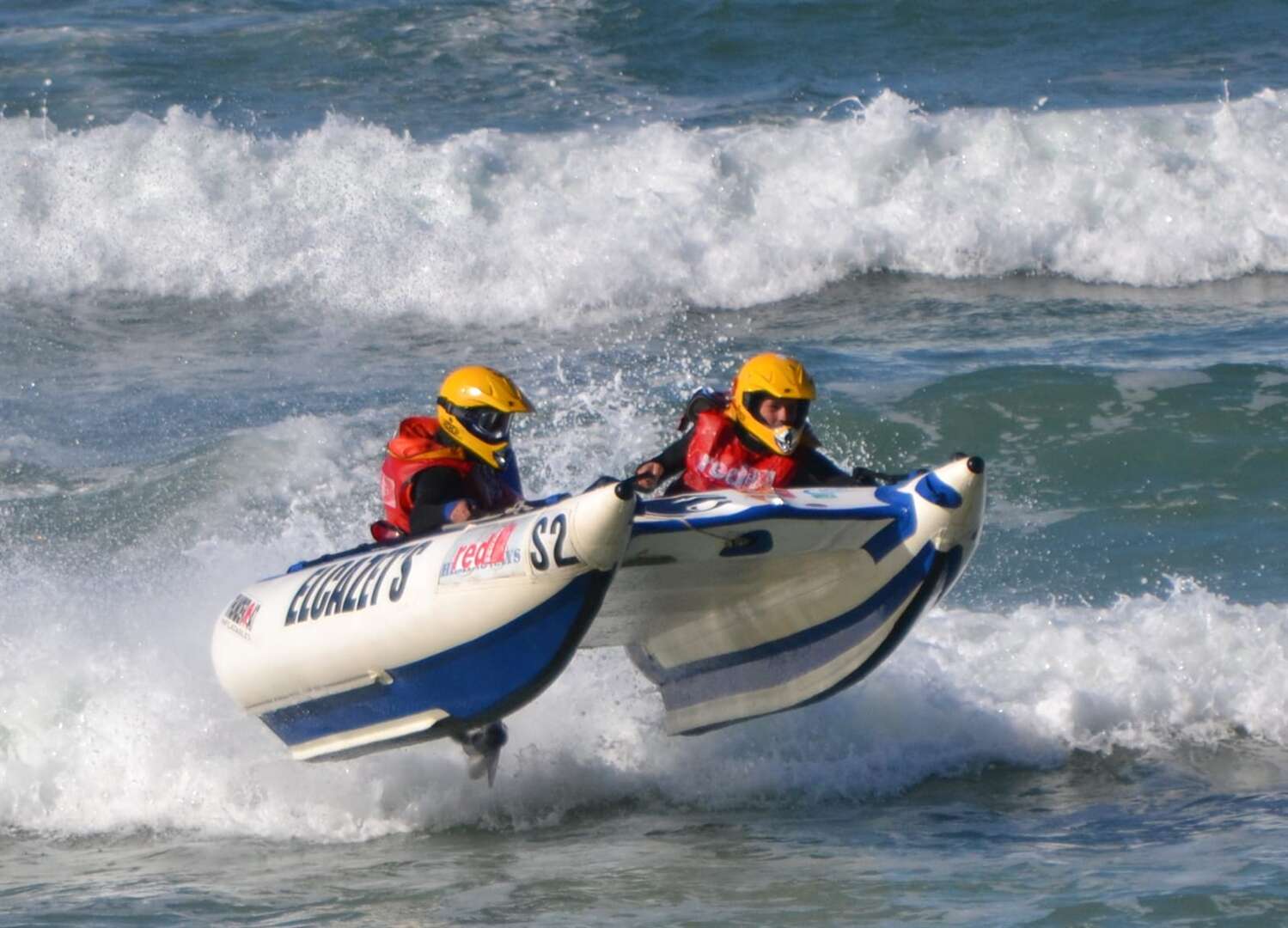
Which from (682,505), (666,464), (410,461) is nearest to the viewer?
(682,505)

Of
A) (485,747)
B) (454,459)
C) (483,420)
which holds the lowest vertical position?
(485,747)

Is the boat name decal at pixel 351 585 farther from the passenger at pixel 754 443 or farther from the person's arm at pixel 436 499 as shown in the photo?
the passenger at pixel 754 443

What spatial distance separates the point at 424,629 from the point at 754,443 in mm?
1630

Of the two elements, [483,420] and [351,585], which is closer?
[351,585]

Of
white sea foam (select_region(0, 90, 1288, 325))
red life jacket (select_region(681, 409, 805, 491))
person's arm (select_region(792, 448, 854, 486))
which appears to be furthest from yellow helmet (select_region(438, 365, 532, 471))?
white sea foam (select_region(0, 90, 1288, 325))

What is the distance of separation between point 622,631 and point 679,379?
18.0ft

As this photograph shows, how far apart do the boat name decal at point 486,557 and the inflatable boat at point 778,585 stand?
434mm

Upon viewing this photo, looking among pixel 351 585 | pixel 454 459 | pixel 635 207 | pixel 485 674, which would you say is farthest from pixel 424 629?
pixel 635 207

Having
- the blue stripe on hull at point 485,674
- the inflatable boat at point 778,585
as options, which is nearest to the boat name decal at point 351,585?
the blue stripe on hull at point 485,674

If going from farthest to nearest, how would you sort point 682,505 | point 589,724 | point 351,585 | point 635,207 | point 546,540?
point 635,207, point 589,724, point 351,585, point 682,505, point 546,540

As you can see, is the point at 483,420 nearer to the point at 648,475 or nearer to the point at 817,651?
the point at 648,475

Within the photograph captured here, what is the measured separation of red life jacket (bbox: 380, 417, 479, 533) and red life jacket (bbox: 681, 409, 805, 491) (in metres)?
0.91

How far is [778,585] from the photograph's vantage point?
7.43m

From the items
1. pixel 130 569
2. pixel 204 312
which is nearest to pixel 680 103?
pixel 204 312
